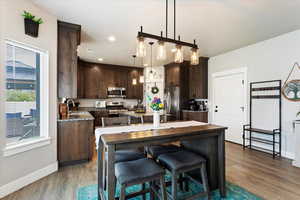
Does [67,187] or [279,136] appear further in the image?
[279,136]

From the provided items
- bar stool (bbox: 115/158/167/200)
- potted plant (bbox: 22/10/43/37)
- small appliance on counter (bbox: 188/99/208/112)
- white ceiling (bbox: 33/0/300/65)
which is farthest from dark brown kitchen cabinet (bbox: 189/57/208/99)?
potted plant (bbox: 22/10/43/37)

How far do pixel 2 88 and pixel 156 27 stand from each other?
8.72ft

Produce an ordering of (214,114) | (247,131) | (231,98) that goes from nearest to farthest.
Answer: (247,131) → (231,98) → (214,114)

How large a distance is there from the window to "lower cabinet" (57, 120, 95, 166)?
1.10 ft

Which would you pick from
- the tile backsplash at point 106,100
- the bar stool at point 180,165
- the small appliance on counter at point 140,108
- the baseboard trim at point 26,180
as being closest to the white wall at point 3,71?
the baseboard trim at point 26,180

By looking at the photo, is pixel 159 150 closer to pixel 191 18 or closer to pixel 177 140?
pixel 177 140

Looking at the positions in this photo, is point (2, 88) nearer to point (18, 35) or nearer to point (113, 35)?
point (18, 35)

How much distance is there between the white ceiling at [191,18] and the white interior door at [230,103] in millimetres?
1177

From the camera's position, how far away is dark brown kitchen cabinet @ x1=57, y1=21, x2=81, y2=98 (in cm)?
289

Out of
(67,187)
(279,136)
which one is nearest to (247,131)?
(279,136)

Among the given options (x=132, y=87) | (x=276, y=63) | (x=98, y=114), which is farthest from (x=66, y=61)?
(x=276, y=63)

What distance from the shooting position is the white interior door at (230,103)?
4.28 m

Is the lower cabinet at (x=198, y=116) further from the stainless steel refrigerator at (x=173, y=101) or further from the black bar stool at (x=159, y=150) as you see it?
the black bar stool at (x=159, y=150)

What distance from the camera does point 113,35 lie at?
344 cm
